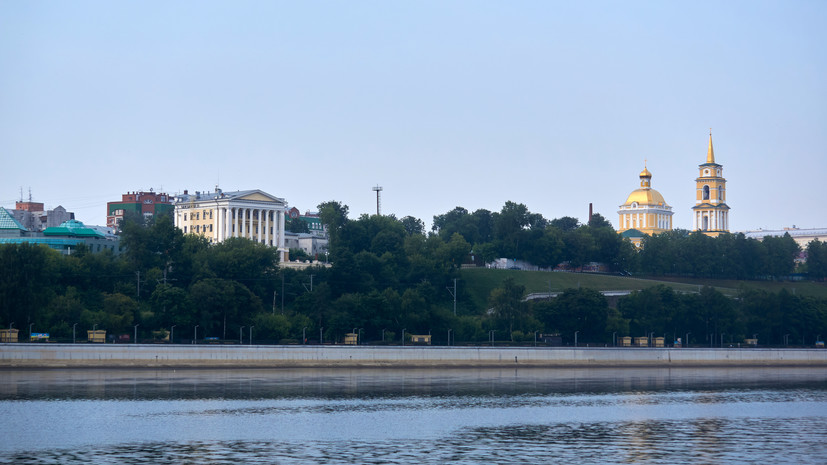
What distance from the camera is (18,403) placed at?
72062 mm

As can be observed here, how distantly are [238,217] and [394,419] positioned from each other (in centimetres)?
12041

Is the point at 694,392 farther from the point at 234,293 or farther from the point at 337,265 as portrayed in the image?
the point at 337,265

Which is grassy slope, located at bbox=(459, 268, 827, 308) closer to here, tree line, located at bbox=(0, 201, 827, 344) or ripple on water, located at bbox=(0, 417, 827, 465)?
tree line, located at bbox=(0, 201, 827, 344)

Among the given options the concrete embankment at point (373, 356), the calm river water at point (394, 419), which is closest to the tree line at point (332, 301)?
the concrete embankment at point (373, 356)

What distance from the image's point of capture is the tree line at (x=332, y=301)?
117 meters

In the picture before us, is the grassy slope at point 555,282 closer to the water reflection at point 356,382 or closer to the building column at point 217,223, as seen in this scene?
the building column at point 217,223

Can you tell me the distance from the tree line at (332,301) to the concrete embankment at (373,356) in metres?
7.64

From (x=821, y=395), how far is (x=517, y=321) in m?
49.8

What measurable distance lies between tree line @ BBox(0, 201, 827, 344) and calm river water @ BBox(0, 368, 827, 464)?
14172 millimetres

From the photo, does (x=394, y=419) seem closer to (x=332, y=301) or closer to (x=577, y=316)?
(x=332, y=301)

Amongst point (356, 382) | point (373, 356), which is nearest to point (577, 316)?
point (373, 356)

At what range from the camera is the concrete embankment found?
341 ft

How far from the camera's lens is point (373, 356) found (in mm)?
116062

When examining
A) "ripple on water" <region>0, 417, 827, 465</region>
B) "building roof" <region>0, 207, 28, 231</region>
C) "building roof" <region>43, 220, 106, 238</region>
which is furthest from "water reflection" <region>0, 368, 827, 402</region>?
"building roof" <region>0, 207, 28, 231</region>
